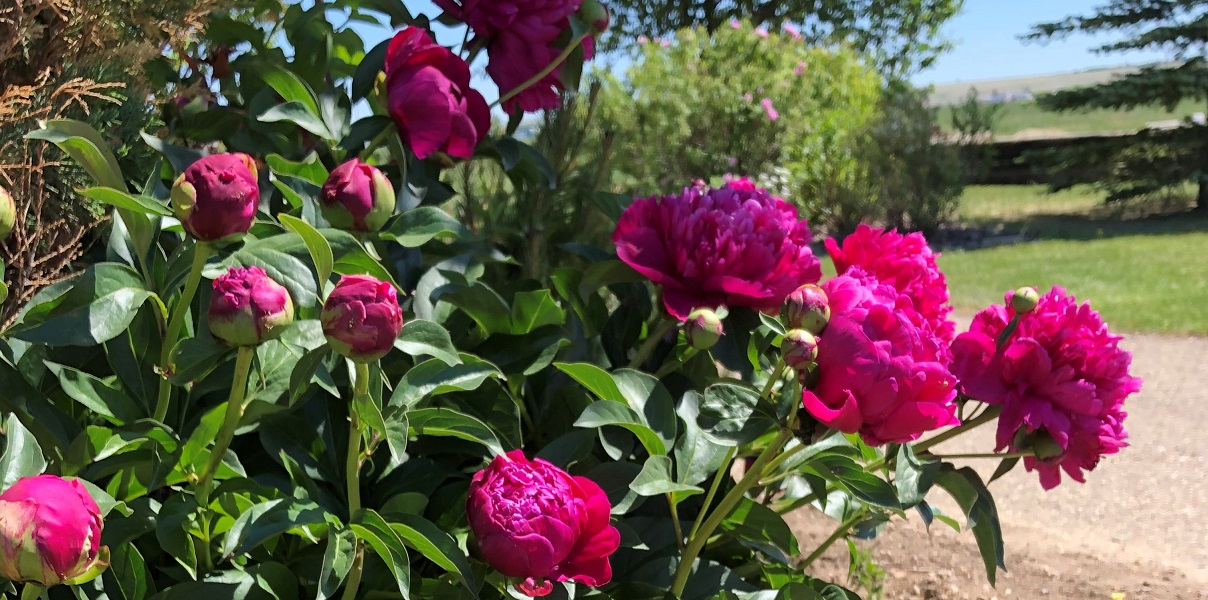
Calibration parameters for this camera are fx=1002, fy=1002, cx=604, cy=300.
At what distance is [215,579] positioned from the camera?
100cm

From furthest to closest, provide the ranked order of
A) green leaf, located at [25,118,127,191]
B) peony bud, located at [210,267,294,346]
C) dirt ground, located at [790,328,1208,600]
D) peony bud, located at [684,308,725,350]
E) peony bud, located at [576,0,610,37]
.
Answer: dirt ground, located at [790,328,1208,600] < peony bud, located at [576,0,610,37] < peony bud, located at [684,308,725,350] < green leaf, located at [25,118,127,191] < peony bud, located at [210,267,294,346]

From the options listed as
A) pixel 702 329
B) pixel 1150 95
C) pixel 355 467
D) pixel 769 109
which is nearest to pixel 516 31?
pixel 702 329

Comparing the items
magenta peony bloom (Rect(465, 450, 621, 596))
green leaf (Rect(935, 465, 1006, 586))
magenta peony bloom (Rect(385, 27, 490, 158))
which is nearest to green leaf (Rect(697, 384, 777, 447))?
magenta peony bloom (Rect(465, 450, 621, 596))

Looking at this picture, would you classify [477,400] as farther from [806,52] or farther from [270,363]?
[806,52]

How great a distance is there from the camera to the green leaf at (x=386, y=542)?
2.91 ft

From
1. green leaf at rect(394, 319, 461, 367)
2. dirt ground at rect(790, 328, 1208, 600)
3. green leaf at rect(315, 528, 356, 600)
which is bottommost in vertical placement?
dirt ground at rect(790, 328, 1208, 600)

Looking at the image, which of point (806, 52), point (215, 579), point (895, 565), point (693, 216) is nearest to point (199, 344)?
point (215, 579)

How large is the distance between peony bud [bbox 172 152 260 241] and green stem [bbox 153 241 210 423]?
0.03 metres

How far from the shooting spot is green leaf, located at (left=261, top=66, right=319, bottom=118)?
3.98 ft

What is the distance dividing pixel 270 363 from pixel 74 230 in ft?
1.66

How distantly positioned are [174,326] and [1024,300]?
90 cm

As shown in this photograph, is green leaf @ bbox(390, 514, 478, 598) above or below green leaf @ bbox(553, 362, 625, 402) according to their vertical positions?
below

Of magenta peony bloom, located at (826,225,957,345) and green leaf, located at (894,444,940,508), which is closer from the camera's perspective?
green leaf, located at (894,444,940,508)

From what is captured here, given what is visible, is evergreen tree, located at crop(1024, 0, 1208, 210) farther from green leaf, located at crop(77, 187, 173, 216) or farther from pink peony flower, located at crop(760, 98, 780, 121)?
green leaf, located at crop(77, 187, 173, 216)
